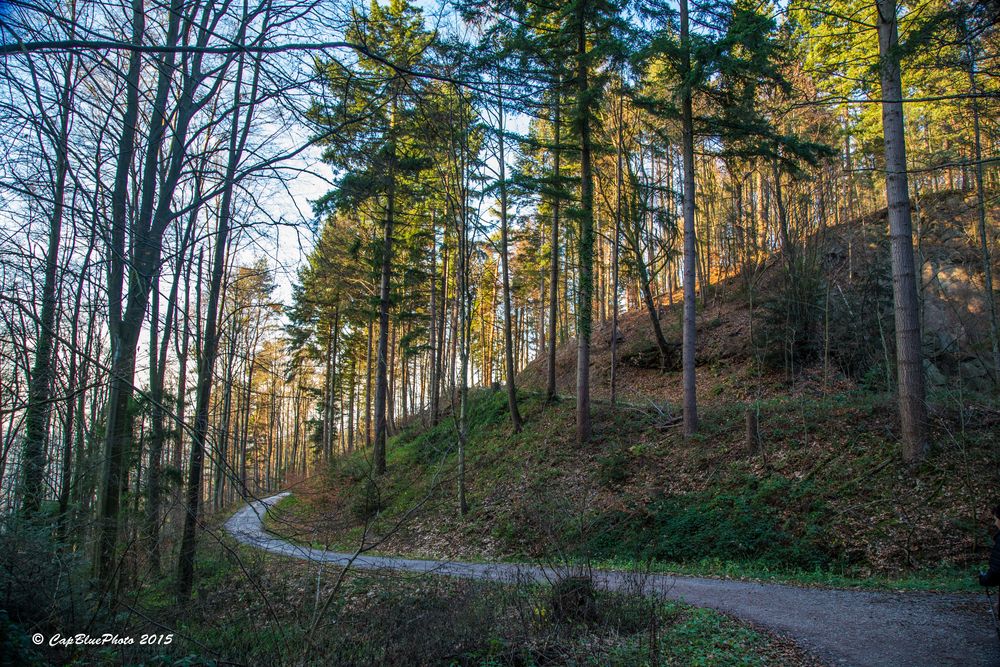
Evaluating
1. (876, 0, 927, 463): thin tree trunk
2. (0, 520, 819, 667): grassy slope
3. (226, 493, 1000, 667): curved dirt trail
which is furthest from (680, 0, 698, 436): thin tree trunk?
(0, 520, 819, 667): grassy slope

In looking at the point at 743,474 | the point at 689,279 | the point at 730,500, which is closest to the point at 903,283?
the point at 689,279

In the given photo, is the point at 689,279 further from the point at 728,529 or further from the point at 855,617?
the point at 855,617

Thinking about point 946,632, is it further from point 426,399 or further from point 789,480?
point 426,399

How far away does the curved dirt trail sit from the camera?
4637 millimetres

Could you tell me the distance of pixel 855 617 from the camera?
18.7 ft

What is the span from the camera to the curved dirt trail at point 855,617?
464 centimetres

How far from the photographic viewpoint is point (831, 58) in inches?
442

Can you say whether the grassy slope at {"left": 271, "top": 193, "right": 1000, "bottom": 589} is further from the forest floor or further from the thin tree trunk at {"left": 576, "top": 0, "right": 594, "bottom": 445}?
the thin tree trunk at {"left": 576, "top": 0, "right": 594, "bottom": 445}

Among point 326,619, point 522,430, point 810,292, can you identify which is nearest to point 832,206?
point 810,292

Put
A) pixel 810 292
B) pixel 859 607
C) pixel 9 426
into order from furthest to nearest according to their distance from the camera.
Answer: pixel 810 292
pixel 859 607
pixel 9 426

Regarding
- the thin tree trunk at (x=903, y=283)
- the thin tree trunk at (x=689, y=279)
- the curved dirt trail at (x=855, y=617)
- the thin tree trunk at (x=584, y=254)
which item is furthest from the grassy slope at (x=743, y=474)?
the thin tree trunk at (x=584, y=254)

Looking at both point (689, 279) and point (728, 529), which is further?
point (689, 279)

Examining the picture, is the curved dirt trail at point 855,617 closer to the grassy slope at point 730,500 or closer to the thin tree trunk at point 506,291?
the grassy slope at point 730,500

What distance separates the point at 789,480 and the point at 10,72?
39.9 ft
